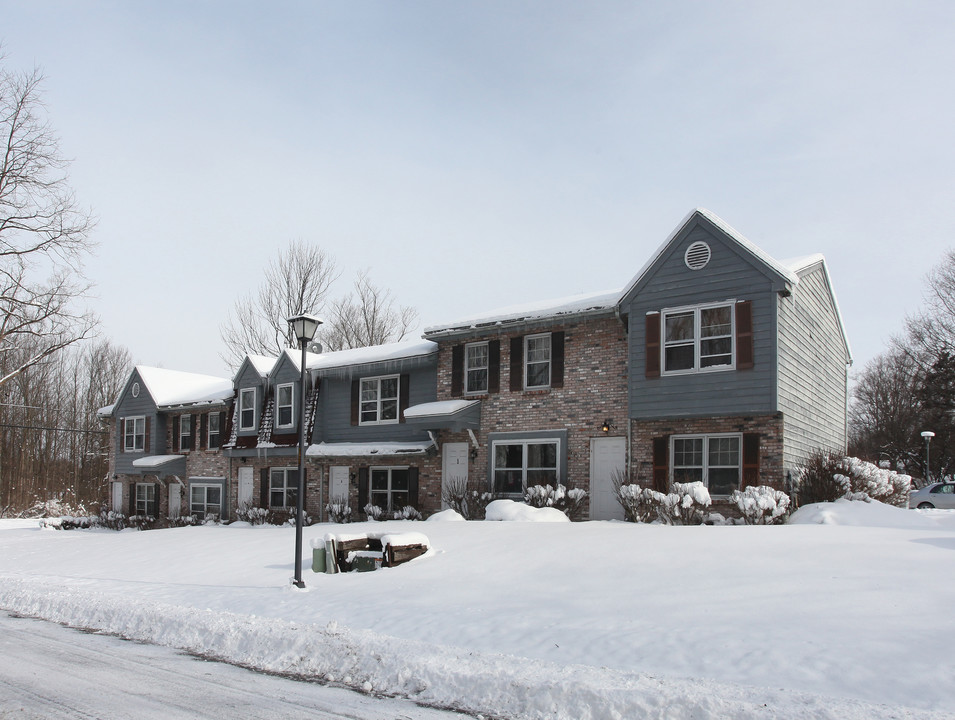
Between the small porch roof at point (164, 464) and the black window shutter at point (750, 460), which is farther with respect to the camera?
the small porch roof at point (164, 464)

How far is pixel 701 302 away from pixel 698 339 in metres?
0.87

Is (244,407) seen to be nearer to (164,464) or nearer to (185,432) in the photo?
(185,432)

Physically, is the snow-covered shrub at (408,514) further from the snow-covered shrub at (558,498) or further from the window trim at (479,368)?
the snow-covered shrub at (558,498)

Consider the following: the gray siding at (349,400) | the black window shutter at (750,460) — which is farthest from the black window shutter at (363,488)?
the black window shutter at (750,460)

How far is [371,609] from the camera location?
31.4 ft

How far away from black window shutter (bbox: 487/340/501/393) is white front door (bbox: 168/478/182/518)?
17.7 metres

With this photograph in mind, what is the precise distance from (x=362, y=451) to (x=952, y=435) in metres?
30.8

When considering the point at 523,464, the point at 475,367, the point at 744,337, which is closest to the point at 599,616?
the point at 744,337

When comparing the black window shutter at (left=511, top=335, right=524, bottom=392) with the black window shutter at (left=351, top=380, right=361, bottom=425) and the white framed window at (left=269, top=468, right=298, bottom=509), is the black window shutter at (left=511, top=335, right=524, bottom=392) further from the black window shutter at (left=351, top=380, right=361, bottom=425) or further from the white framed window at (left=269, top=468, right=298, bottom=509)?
the white framed window at (left=269, top=468, right=298, bottom=509)

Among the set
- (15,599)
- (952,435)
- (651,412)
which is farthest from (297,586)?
(952,435)

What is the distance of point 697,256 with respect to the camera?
17.5 m

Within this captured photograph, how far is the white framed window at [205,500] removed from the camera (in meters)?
30.2

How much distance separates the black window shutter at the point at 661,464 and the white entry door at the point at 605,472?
1.11m

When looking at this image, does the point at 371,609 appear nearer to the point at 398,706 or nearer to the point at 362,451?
the point at 398,706
